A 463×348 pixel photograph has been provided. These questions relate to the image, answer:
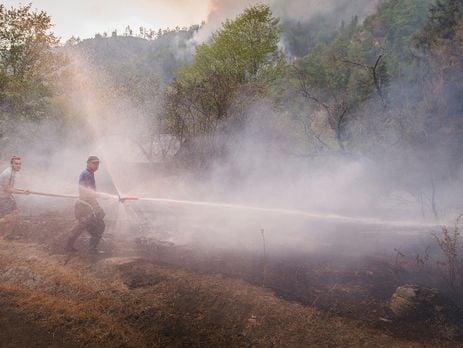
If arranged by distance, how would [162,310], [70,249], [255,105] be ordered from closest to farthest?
1. [162,310]
2. [70,249]
3. [255,105]

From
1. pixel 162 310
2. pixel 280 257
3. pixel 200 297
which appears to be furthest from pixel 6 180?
pixel 280 257

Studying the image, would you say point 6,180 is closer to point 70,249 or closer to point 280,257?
point 70,249

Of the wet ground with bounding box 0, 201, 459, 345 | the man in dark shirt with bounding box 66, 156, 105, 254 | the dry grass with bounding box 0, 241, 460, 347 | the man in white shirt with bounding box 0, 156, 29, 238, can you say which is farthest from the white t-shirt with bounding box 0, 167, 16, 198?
the dry grass with bounding box 0, 241, 460, 347

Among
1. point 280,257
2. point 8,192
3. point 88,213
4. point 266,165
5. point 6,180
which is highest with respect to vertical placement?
point 266,165

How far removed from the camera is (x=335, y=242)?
8641 millimetres

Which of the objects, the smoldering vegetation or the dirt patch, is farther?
the smoldering vegetation

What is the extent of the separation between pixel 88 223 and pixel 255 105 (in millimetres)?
10052

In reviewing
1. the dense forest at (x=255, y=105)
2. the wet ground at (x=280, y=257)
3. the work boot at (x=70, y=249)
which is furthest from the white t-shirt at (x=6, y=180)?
the dense forest at (x=255, y=105)

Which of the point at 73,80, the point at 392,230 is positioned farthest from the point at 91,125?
the point at 392,230

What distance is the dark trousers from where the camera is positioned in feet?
23.2

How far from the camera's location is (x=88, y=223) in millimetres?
7133

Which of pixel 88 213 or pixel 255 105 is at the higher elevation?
pixel 255 105

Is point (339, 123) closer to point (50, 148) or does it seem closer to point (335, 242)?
point (335, 242)

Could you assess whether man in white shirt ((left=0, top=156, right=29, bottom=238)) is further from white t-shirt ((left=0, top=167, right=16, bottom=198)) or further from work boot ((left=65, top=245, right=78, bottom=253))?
work boot ((left=65, top=245, right=78, bottom=253))
